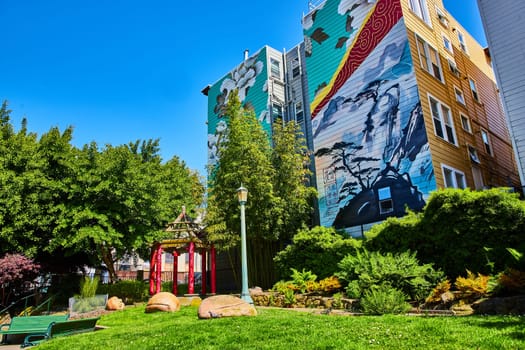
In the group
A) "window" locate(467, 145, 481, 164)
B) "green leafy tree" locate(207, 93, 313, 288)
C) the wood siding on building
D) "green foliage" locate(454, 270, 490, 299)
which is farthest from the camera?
"window" locate(467, 145, 481, 164)

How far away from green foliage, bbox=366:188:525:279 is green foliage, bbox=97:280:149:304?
44.0ft

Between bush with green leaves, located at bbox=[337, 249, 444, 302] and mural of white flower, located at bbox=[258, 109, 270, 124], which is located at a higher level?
mural of white flower, located at bbox=[258, 109, 270, 124]

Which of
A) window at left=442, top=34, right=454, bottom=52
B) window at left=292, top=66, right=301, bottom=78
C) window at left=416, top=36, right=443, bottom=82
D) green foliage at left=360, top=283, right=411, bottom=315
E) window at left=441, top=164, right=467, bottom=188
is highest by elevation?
window at left=292, top=66, right=301, bottom=78

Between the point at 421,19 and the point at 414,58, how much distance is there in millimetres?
3292

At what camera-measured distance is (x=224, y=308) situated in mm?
8852

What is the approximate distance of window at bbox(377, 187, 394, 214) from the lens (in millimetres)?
15703

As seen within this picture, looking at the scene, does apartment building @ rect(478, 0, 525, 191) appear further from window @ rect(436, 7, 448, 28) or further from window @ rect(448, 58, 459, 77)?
window @ rect(436, 7, 448, 28)

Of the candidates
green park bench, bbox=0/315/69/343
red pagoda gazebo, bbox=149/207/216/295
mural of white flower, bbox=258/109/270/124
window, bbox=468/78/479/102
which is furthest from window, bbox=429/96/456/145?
green park bench, bbox=0/315/69/343

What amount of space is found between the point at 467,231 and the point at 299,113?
15672 millimetres

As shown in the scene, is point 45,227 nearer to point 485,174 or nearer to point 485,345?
point 485,345

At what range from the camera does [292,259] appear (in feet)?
51.1

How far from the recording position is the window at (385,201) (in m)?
15.7

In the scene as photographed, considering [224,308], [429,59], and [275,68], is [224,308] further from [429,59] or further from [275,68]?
[275,68]

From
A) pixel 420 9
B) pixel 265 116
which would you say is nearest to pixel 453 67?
pixel 420 9
